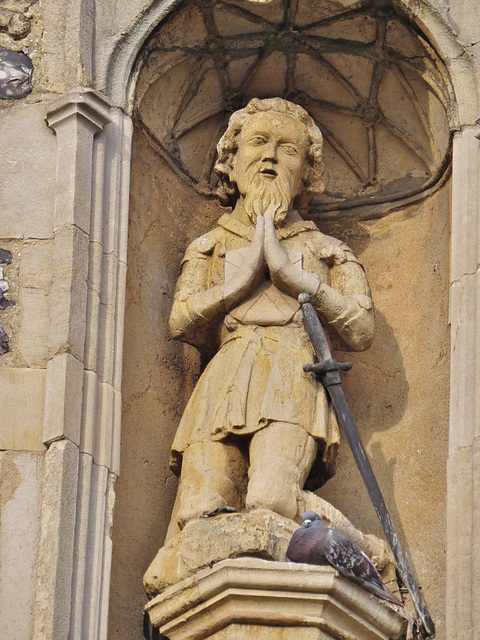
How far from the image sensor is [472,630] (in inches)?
233

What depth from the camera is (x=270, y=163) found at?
22.6ft

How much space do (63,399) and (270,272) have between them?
0.99 m

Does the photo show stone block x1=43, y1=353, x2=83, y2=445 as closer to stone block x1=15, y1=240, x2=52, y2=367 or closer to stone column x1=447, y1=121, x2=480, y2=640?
stone block x1=15, y1=240, x2=52, y2=367

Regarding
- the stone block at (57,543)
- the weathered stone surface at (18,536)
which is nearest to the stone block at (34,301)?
the weathered stone surface at (18,536)

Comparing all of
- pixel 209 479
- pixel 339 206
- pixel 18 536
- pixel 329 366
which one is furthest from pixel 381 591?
pixel 339 206

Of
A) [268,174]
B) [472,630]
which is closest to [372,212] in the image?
[268,174]

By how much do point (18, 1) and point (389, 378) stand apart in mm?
2227

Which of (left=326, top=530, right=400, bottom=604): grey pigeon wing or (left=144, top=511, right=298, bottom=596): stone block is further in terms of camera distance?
(left=144, top=511, right=298, bottom=596): stone block

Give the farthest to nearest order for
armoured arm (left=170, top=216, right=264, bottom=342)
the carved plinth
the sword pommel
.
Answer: armoured arm (left=170, top=216, right=264, bottom=342) → the sword pommel → the carved plinth

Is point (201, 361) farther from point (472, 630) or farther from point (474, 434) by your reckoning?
point (472, 630)

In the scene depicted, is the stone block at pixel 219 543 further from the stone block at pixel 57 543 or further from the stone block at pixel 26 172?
the stone block at pixel 26 172

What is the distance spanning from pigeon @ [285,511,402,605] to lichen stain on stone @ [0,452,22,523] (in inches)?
40.8

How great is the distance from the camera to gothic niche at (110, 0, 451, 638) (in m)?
6.73

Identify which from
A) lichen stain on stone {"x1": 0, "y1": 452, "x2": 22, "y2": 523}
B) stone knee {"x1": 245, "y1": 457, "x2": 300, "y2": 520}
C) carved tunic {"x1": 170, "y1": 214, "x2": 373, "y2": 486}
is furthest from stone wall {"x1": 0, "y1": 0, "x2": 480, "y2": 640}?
stone knee {"x1": 245, "y1": 457, "x2": 300, "y2": 520}
